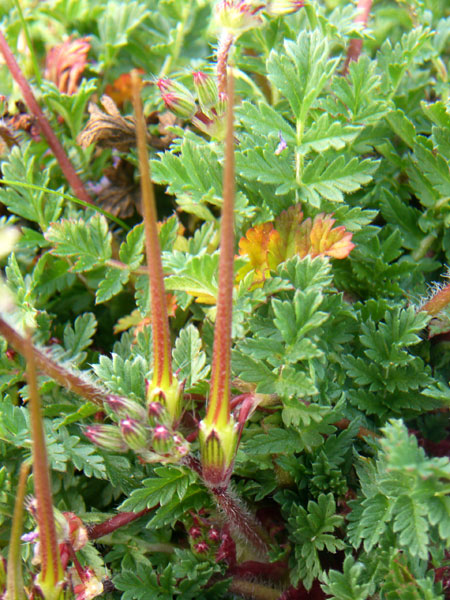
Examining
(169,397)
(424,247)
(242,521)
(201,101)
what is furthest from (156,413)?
(424,247)

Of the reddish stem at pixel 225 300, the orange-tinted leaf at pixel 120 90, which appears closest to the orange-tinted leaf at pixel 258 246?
the reddish stem at pixel 225 300

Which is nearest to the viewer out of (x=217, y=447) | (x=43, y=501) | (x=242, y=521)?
(x=43, y=501)

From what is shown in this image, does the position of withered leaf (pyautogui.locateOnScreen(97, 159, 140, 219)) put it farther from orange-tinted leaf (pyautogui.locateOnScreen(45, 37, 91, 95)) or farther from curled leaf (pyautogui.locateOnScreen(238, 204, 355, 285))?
curled leaf (pyautogui.locateOnScreen(238, 204, 355, 285))

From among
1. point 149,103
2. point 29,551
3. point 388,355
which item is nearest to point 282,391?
point 388,355

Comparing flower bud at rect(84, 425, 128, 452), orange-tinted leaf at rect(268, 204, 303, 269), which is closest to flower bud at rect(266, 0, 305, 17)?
orange-tinted leaf at rect(268, 204, 303, 269)

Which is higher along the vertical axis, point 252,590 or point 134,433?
point 134,433

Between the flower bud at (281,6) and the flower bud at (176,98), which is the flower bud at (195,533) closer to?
the flower bud at (176,98)

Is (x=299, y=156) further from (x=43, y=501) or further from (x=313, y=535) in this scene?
(x=43, y=501)

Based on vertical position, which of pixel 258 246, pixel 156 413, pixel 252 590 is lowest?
pixel 252 590
